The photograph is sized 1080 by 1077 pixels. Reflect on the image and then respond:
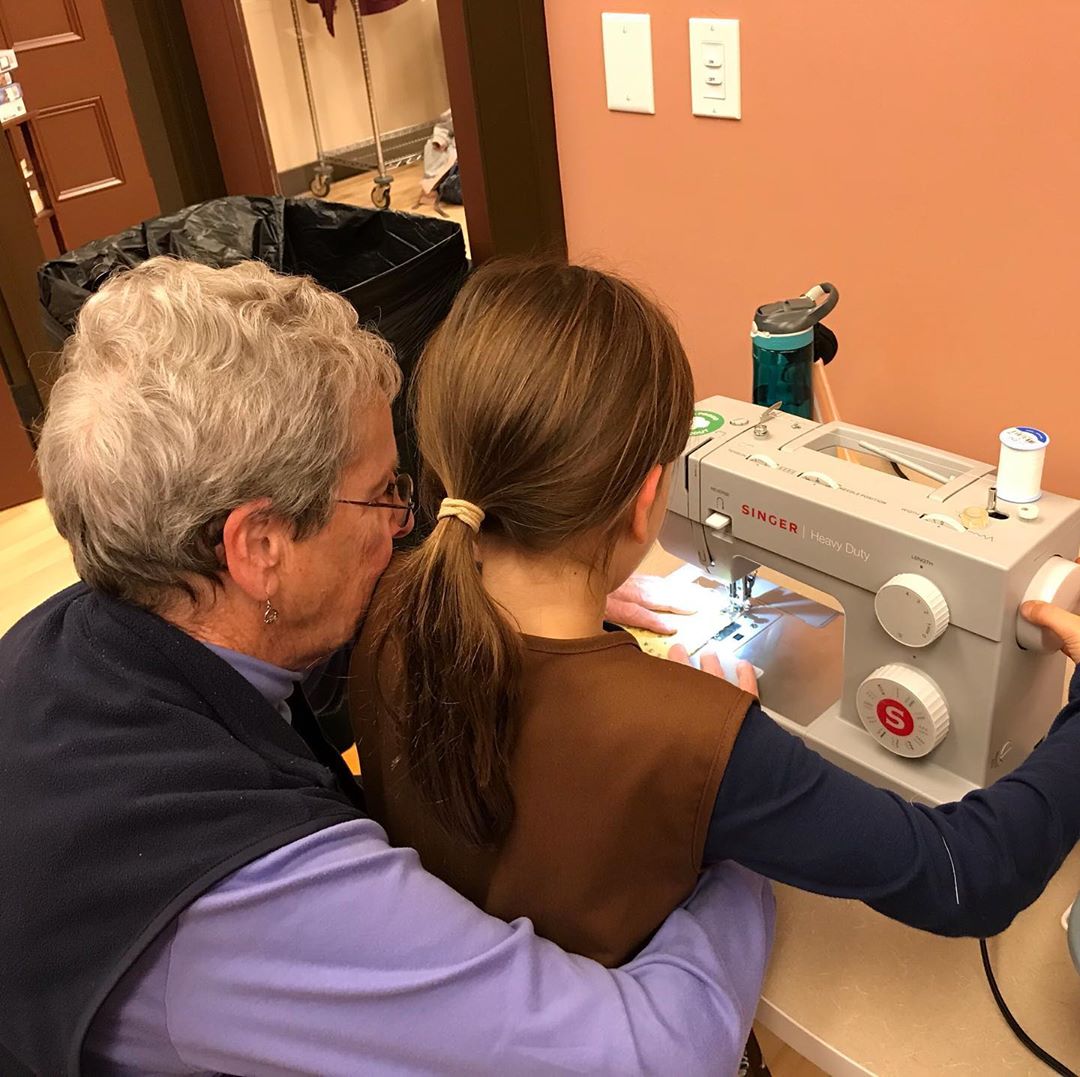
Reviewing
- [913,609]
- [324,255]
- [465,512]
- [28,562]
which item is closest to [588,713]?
[465,512]

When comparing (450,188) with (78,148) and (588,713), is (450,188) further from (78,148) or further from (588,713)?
(588,713)

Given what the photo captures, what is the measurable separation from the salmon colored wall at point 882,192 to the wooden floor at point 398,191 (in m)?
2.65

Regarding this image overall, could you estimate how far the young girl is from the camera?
70 centimetres

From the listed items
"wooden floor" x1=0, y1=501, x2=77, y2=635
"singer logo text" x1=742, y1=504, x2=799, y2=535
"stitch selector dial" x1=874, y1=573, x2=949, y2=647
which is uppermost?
"singer logo text" x1=742, y1=504, x2=799, y2=535

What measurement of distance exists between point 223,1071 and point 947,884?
0.50 meters

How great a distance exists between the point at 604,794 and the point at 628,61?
1098mm

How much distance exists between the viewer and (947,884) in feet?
2.35

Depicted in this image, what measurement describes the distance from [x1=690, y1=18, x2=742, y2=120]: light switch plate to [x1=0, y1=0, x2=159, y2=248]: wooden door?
281 cm

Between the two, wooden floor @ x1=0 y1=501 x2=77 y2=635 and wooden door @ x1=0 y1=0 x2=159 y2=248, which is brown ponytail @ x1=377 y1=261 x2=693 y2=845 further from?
wooden door @ x1=0 y1=0 x2=159 y2=248

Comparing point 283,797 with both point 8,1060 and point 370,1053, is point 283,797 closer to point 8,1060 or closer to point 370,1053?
point 370,1053

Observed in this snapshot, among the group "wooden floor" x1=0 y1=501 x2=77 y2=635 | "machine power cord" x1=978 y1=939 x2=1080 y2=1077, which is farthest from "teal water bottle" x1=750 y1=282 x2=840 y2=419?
"wooden floor" x1=0 y1=501 x2=77 y2=635

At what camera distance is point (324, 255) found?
204 centimetres

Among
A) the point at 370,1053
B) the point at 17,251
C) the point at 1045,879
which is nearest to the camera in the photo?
the point at 370,1053

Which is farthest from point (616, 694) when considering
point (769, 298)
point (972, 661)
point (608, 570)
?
point (769, 298)
